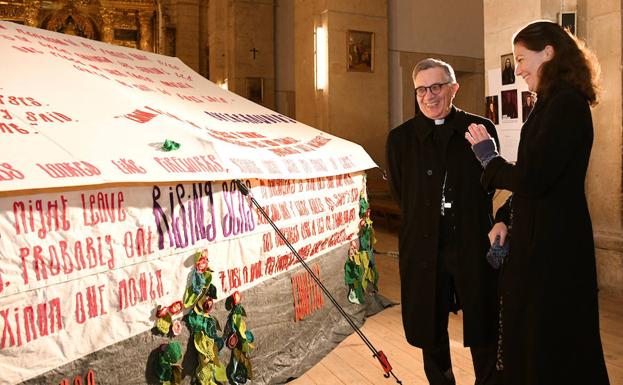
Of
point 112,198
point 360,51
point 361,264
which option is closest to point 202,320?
point 112,198

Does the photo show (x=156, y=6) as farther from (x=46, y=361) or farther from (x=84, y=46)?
(x=46, y=361)

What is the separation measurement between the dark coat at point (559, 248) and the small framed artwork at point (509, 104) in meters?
3.60

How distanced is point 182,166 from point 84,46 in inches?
80.1

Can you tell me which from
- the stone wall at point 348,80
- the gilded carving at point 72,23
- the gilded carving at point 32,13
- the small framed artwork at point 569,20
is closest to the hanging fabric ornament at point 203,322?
the small framed artwork at point 569,20

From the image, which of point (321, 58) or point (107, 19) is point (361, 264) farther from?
point (107, 19)

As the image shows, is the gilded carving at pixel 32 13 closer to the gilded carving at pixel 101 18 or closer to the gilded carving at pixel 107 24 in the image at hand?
the gilded carving at pixel 101 18

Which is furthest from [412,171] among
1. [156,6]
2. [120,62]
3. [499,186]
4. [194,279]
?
[156,6]

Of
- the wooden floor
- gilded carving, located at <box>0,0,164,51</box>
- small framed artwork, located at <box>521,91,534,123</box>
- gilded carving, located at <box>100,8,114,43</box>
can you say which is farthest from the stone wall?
gilded carving, located at <box>100,8,114,43</box>

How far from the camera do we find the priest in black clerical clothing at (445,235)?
2.64 m

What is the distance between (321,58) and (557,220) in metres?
10.1

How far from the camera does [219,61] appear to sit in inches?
664

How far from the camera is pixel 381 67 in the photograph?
39.6ft

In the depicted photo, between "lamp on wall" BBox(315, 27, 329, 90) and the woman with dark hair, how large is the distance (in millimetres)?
9630

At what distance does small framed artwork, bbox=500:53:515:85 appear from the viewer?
564cm
